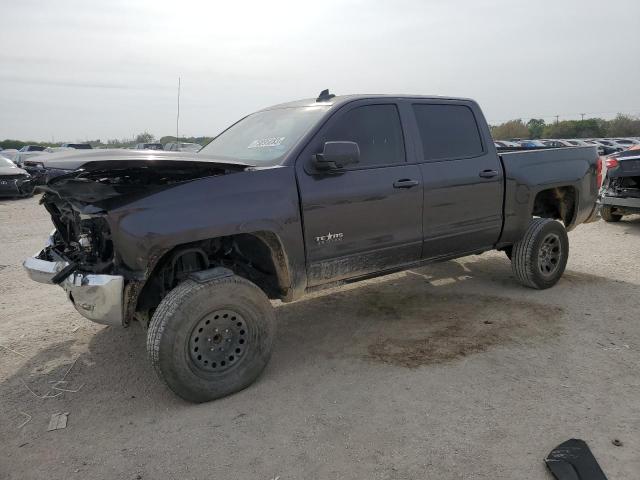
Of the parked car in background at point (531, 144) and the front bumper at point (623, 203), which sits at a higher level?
the parked car in background at point (531, 144)

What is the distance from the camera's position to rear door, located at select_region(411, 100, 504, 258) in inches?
178

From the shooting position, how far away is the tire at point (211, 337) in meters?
3.24

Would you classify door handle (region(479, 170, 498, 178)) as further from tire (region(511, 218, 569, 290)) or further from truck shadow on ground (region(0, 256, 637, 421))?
truck shadow on ground (region(0, 256, 637, 421))

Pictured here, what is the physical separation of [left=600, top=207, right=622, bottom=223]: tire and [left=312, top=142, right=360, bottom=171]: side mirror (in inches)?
304

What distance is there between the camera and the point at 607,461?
2.70 metres

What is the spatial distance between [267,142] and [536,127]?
60.4 metres

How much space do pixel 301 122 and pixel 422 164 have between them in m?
1.11

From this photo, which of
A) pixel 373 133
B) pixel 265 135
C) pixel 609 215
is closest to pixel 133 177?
pixel 265 135

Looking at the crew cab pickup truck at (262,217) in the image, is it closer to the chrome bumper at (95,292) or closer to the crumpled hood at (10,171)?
the chrome bumper at (95,292)

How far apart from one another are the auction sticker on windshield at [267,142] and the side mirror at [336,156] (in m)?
0.43

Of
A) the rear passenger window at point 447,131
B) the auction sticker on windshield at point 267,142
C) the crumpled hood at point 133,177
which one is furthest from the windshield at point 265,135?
the rear passenger window at point 447,131

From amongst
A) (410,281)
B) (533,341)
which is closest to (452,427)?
(533,341)

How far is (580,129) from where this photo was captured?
5500 centimetres

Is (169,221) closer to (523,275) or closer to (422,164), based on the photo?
(422,164)
